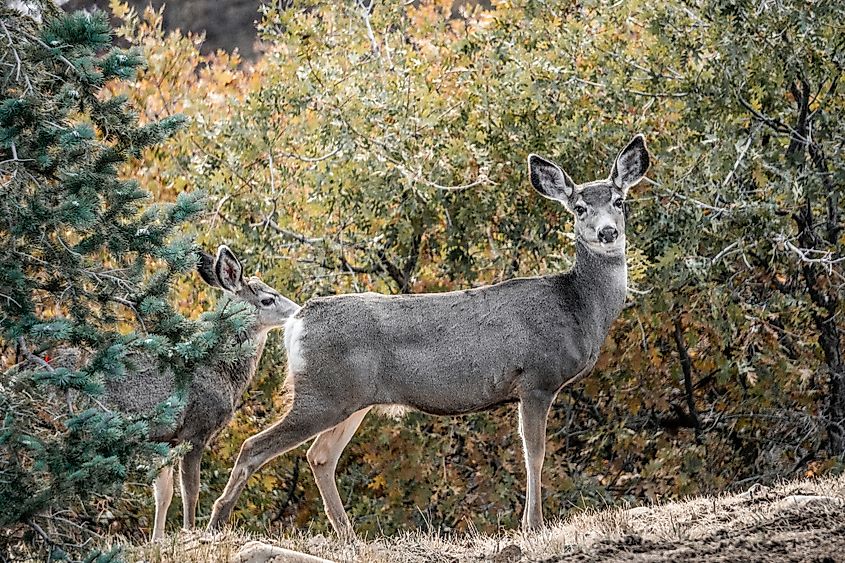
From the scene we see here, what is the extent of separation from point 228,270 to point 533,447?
10.2ft

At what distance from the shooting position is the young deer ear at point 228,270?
1073cm

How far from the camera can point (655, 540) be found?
7.21m

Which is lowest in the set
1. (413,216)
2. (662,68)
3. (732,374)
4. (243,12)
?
(732,374)

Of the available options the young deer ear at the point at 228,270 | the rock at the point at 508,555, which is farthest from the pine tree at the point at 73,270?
the young deer ear at the point at 228,270

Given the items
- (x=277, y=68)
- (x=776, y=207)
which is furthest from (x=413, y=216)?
(x=776, y=207)

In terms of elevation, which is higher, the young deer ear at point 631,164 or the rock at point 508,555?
the young deer ear at point 631,164

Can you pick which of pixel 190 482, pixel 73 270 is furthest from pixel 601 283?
pixel 73 270

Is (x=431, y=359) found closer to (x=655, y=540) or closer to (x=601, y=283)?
(x=601, y=283)

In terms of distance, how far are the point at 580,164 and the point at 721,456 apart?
3325 millimetres

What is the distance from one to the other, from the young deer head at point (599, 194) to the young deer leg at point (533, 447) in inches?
46.4

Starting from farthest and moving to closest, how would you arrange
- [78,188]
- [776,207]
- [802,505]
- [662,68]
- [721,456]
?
1. [721,456]
2. [662,68]
3. [776,207]
4. [802,505]
5. [78,188]

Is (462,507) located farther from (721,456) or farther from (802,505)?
(802,505)

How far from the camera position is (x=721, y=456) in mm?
13945

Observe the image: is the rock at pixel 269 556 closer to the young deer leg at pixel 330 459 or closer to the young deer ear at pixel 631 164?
the young deer leg at pixel 330 459
